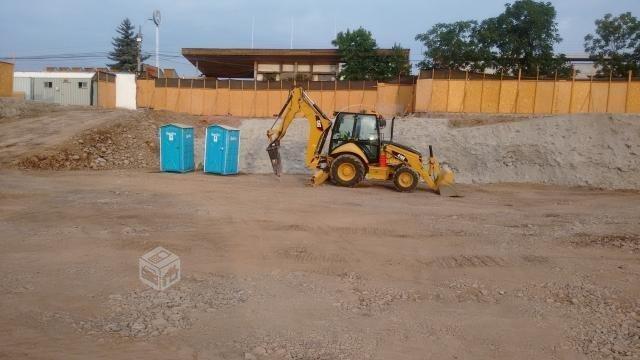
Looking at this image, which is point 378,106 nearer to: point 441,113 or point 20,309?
point 441,113

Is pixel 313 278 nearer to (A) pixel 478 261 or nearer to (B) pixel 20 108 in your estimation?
(A) pixel 478 261

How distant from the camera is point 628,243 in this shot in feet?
Result: 30.2

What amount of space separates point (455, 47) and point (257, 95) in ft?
45.1

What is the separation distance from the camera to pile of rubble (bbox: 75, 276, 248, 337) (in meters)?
5.02

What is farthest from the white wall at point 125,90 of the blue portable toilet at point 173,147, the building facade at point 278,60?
the blue portable toilet at point 173,147

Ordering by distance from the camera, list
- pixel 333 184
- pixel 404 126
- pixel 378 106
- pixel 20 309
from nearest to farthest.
Answer: 1. pixel 20 309
2. pixel 333 184
3. pixel 404 126
4. pixel 378 106

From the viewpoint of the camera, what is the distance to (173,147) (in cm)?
2011

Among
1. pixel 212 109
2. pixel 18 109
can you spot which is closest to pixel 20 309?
pixel 18 109

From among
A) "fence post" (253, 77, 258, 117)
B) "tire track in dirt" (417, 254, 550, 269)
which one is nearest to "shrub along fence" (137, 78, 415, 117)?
"fence post" (253, 77, 258, 117)

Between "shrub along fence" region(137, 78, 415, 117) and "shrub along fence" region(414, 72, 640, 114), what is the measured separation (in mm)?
2546

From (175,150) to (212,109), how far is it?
16.3 metres

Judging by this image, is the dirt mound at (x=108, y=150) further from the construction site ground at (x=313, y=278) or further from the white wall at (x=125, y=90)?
the white wall at (x=125, y=90)

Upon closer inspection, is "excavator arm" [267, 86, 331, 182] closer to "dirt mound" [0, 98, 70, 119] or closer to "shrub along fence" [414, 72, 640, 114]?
"shrub along fence" [414, 72, 640, 114]

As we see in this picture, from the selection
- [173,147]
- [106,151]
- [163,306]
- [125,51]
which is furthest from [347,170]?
[125,51]
